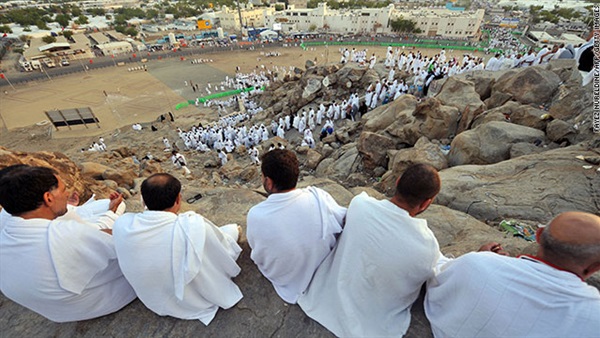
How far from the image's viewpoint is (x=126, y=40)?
4572 cm

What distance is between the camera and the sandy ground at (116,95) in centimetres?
1923

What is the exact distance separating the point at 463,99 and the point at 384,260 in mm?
8091

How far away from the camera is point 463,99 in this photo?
7973 millimetres

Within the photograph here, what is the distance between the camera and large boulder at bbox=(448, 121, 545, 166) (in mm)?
5488

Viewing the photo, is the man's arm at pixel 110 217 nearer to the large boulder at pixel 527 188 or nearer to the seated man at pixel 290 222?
the seated man at pixel 290 222

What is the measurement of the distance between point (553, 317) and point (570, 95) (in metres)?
7.84

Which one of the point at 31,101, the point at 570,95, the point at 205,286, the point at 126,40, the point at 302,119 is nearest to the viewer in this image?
the point at 205,286

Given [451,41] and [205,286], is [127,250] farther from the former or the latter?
A: [451,41]

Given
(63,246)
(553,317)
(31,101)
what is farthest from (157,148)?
(31,101)

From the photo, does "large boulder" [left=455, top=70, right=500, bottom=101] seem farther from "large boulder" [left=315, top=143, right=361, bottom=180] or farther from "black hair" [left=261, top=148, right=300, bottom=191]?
"black hair" [left=261, top=148, right=300, bottom=191]

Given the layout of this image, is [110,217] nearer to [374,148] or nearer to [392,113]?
[374,148]

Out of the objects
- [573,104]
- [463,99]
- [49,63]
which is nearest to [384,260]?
[573,104]

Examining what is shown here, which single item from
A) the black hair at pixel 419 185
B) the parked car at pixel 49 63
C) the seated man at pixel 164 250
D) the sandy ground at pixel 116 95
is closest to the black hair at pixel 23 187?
the seated man at pixel 164 250

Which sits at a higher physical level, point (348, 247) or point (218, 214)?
point (348, 247)
